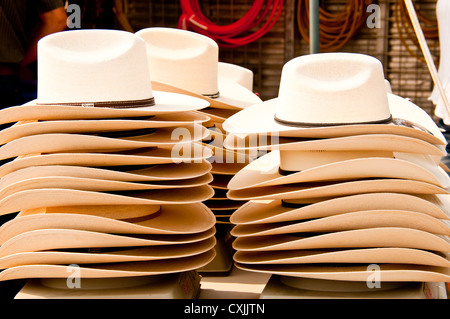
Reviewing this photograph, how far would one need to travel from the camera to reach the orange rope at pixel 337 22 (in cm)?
669

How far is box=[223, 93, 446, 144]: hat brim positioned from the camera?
1.38 meters

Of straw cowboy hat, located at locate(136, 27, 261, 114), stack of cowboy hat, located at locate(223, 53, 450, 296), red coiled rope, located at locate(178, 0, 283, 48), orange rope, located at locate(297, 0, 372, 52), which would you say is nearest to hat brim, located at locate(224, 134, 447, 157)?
stack of cowboy hat, located at locate(223, 53, 450, 296)

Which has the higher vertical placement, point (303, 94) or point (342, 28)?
point (303, 94)

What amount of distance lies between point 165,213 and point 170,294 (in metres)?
0.29

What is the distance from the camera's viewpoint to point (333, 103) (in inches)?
56.5

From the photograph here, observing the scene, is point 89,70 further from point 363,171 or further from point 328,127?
point 363,171

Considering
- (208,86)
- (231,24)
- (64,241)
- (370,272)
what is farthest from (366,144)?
(231,24)

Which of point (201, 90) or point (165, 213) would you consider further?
point (201, 90)

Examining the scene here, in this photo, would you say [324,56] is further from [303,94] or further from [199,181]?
[199,181]

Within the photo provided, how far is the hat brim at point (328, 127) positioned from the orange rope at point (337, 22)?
507cm

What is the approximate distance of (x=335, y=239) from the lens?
4.42ft

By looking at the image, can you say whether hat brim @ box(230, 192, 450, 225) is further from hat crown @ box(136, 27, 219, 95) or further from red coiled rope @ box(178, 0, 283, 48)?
red coiled rope @ box(178, 0, 283, 48)
